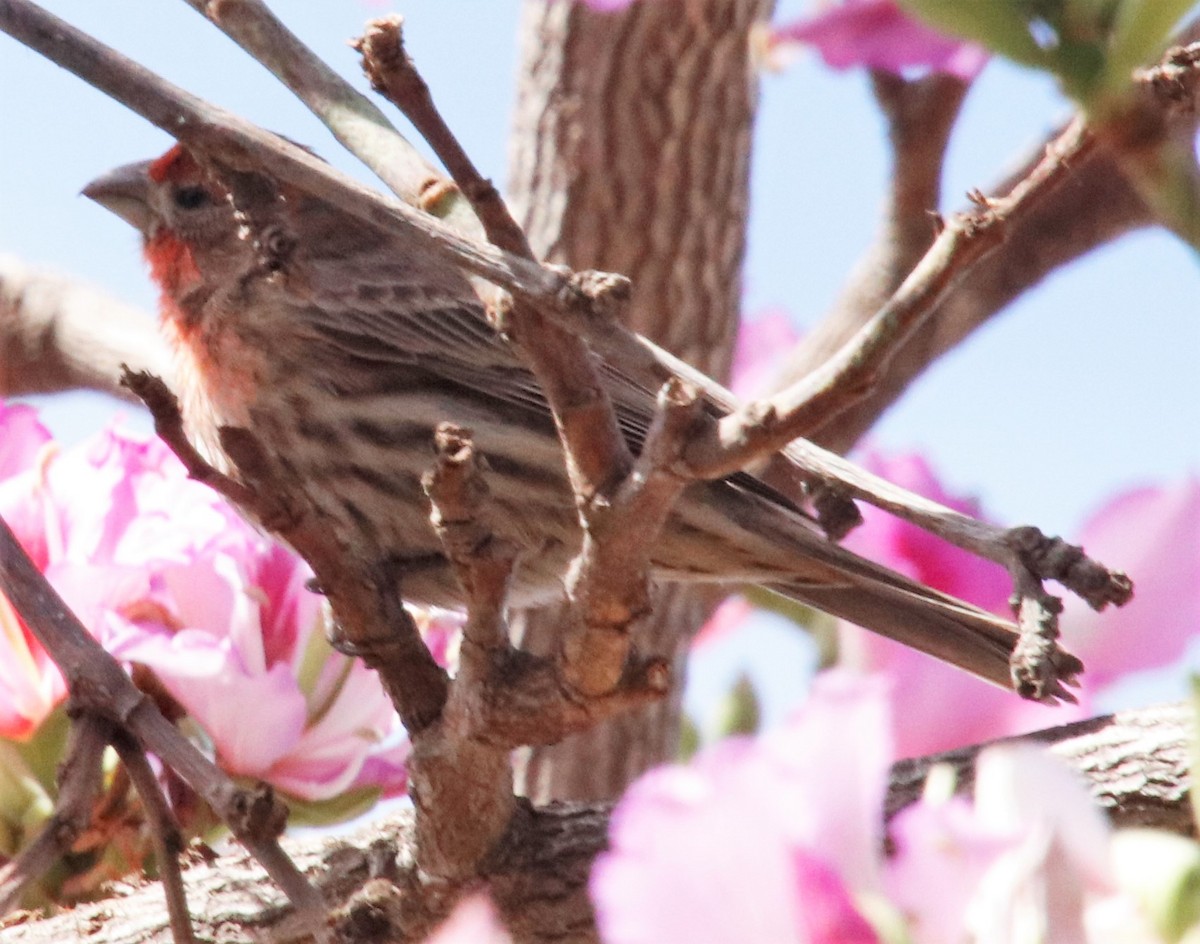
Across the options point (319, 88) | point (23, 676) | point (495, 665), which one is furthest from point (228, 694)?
point (319, 88)

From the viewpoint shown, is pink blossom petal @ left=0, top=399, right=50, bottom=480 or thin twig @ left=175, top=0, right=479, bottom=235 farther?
pink blossom petal @ left=0, top=399, right=50, bottom=480

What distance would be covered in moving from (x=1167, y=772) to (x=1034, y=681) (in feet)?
2.22

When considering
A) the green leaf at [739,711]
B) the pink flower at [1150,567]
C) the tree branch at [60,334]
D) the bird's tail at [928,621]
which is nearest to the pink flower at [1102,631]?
the pink flower at [1150,567]

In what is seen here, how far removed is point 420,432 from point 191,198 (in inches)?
36.9

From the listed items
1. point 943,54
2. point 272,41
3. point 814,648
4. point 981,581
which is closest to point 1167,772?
point 981,581

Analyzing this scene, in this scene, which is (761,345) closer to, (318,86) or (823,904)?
(318,86)

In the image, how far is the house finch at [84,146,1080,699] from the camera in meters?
2.87

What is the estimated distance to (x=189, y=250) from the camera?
342 centimetres

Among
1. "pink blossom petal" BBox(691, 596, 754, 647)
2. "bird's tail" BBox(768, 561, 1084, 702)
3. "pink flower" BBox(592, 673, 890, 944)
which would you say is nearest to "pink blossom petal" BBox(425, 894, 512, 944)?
"pink flower" BBox(592, 673, 890, 944)

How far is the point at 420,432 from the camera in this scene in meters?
2.97

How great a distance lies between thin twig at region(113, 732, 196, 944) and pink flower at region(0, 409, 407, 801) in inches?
8.9

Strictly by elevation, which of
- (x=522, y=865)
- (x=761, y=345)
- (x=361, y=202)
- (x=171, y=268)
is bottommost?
(x=522, y=865)

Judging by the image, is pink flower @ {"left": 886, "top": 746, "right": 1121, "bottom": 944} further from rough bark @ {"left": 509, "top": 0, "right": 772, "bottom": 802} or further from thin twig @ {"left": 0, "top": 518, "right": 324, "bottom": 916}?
rough bark @ {"left": 509, "top": 0, "right": 772, "bottom": 802}

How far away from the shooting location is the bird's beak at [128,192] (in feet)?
11.7
